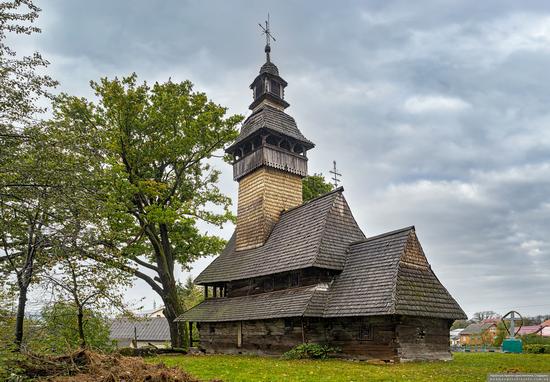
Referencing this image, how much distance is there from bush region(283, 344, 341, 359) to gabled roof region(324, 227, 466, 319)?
136cm

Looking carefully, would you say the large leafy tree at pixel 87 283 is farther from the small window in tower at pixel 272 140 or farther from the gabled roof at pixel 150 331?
the gabled roof at pixel 150 331

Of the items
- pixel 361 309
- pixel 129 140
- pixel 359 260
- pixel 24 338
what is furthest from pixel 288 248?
pixel 24 338

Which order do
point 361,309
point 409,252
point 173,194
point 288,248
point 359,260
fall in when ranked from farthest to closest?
point 173,194
point 288,248
point 359,260
point 409,252
point 361,309

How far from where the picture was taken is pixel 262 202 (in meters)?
23.5

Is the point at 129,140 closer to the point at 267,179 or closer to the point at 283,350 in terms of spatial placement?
the point at 267,179

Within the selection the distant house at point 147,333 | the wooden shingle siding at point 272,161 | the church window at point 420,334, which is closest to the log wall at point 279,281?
the church window at point 420,334

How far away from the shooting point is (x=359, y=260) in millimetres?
18094

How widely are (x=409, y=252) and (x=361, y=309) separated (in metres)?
3.38

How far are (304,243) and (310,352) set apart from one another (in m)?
5.01

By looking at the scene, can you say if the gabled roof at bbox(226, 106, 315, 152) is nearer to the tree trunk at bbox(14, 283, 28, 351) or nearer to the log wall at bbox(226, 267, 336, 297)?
the log wall at bbox(226, 267, 336, 297)

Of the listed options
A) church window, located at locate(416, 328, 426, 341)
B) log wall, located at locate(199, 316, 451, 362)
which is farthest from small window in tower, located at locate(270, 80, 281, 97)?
church window, located at locate(416, 328, 426, 341)

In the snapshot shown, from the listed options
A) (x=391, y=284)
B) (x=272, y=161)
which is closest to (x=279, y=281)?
(x=391, y=284)

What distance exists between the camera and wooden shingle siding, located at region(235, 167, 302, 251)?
23.4 meters

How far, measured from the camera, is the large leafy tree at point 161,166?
22.4 m
